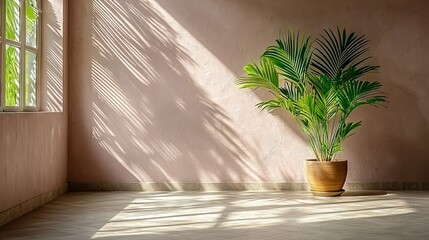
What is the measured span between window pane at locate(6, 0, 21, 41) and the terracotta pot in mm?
3205

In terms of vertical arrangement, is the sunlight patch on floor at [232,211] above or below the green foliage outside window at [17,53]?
below

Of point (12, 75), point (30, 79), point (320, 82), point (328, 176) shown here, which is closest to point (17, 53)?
point (12, 75)

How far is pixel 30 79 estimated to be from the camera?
6746 millimetres

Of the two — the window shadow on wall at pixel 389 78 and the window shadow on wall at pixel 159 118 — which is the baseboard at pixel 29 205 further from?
the window shadow on wall at pixel 389 78

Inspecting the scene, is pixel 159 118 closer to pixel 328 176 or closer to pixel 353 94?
pixel 328 176

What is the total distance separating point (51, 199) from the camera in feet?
22.5

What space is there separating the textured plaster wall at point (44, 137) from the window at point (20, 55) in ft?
0.62

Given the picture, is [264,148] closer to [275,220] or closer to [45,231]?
[275,220]

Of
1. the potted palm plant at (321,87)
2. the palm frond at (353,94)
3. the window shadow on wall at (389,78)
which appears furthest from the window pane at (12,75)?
the palm frond at (353,94)

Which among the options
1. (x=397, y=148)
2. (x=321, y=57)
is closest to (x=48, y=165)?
(x=321, y=57)

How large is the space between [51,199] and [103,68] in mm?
1656

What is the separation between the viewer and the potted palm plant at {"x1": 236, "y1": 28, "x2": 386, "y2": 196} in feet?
22.7

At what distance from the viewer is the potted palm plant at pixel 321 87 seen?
6918 millimetres

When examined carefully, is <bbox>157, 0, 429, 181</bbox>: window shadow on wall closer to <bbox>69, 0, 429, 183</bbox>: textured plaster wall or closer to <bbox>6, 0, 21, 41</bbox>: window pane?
<bbox>69, 0, 429, 183</bbox>: textured plaster wall
